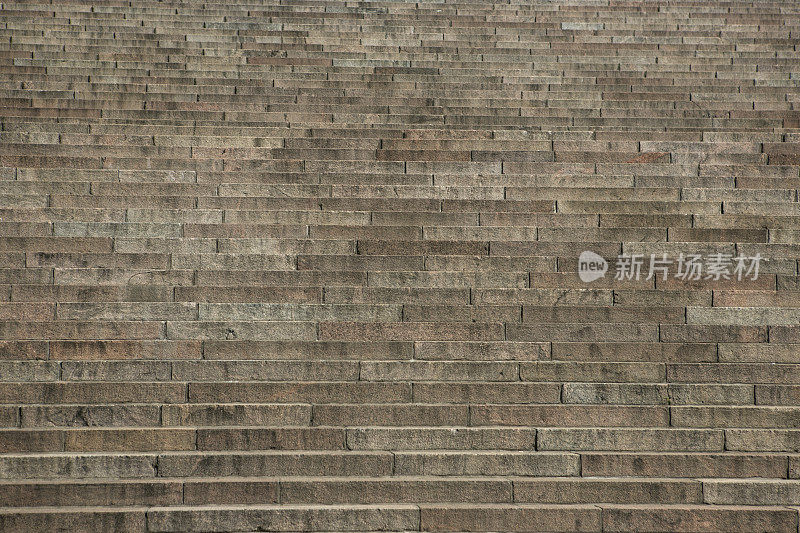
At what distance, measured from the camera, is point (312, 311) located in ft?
Answer: 19.8

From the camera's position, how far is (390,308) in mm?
6031

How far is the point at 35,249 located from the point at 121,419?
2.02 m

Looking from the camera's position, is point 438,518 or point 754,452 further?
point 754,452

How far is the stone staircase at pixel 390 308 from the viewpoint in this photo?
5.11m

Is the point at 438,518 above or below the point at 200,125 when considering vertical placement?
below

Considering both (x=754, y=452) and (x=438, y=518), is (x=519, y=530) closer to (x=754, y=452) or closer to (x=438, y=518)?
(x=438, y=518)

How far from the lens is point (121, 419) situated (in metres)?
5.36

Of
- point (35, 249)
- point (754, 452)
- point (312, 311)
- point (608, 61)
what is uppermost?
point (608, 61)

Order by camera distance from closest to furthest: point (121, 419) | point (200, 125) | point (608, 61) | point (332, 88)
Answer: point (121, 419) < point (200, 125) < point (332, 88) < point (608, 61)

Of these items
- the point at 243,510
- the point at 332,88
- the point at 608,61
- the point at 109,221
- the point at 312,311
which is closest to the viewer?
the point at 243,510

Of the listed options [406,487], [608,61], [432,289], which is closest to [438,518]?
[406,487]

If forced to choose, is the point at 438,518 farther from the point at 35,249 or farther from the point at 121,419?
the point at 35,249

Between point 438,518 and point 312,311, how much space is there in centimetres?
199

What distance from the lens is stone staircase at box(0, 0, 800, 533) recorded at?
16.8 ft
